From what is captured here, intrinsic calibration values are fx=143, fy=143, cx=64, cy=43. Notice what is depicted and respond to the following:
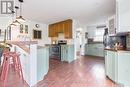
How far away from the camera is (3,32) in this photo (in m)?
5.80

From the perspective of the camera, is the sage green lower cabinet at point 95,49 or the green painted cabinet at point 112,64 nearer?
the green painted cabinet at point 112,64

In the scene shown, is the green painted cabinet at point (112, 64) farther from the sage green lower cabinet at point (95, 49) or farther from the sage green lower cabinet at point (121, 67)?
the sage green lower cabinet at point (95, 49)

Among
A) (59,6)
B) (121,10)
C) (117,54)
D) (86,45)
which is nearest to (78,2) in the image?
(59,6)

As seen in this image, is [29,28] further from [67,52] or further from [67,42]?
[67,52]

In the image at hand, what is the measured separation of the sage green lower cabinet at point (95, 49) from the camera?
912 centimetres

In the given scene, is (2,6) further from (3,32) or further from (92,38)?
(92,38)

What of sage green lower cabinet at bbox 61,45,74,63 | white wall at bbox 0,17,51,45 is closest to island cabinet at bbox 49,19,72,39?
white wall at bbox 0,17,51,45

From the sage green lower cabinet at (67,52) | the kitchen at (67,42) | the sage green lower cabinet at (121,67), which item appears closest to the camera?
the sage green lower cabinet at (121,67)

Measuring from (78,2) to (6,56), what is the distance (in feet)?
9.70

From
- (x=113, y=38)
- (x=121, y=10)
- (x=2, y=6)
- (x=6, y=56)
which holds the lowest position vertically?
(x=6, y=56)

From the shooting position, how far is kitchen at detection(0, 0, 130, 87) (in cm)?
333

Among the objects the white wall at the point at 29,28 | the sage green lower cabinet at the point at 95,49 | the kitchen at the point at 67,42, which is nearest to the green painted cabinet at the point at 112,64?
the kitchen at the point at 67,42

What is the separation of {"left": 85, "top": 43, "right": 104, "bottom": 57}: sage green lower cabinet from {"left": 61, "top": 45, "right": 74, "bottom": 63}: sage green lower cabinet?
8.24 ft

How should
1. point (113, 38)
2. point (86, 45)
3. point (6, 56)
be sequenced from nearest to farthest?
point (6, 56) → point (113, 38) → point (86, 45)
